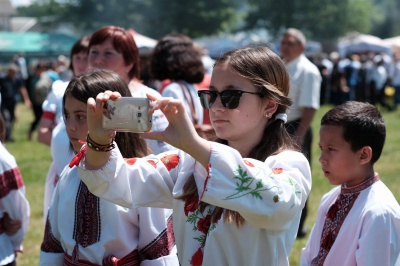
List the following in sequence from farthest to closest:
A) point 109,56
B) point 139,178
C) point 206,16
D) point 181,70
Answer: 1. point 206,16
2. point 181,70
3. point 109,56
4. point 139,178

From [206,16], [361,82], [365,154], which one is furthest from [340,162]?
[206,16]

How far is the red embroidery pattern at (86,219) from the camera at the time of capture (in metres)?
3.03

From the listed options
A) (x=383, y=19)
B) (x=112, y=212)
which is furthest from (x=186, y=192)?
(x=383, y=19)

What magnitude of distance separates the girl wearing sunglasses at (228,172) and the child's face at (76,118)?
60 centimetres

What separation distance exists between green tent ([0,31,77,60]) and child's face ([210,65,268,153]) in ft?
109

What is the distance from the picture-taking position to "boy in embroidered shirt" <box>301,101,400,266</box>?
3.12 m

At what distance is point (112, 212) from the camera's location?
3031mm

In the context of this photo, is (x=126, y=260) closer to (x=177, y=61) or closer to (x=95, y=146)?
(x=95, y=146)

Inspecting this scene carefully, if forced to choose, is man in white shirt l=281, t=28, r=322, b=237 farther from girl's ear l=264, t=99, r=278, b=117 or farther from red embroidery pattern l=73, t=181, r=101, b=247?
girl's ear l=264, t=99, r=278, b=117

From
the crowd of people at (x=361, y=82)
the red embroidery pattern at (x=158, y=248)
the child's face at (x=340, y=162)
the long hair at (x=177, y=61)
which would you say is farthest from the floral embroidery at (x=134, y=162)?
the crowd of people at (x=361, y=82)

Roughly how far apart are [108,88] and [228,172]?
1.14 m

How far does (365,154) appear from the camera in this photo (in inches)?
133

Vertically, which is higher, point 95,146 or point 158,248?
point 95,146

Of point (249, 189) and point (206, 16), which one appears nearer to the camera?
point (249, 189)
